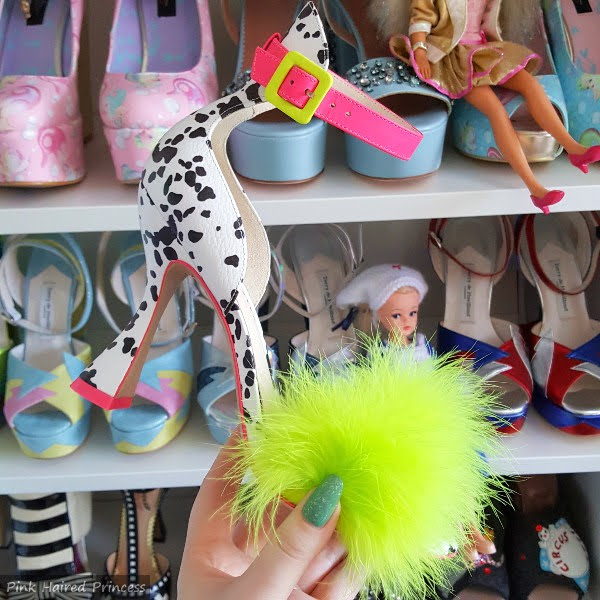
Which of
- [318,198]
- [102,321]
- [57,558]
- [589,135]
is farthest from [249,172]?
[57,558]

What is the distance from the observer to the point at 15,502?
0.99 metres

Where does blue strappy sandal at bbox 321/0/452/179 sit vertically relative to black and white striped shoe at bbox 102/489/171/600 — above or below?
above

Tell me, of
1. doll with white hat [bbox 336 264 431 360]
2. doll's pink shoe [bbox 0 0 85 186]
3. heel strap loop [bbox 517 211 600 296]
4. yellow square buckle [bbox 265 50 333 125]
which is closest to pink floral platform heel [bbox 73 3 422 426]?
yellow square buckle [bbox 265 50 333 125]

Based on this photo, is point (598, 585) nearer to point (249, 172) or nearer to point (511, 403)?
point (511, 403)

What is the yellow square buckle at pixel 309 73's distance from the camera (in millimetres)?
461

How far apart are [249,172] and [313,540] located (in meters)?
0.47

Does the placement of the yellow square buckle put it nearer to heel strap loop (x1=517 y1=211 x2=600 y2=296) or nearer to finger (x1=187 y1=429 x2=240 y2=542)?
finger (x1=187 y1=429 x2=240 y2=542)

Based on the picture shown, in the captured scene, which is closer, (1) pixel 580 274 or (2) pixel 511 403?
(2) pixel 511 403

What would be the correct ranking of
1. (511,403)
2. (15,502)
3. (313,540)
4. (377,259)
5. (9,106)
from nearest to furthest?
(313,540) → (9,106) → (511,403) → (15,502) → (377,259)

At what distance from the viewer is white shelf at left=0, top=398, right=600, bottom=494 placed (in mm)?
860

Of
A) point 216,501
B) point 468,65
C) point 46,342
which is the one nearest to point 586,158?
point 468,65

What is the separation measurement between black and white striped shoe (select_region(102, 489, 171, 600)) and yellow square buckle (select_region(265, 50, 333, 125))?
0.73 meters

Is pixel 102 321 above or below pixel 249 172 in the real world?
below

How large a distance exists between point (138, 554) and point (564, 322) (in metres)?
0.73
